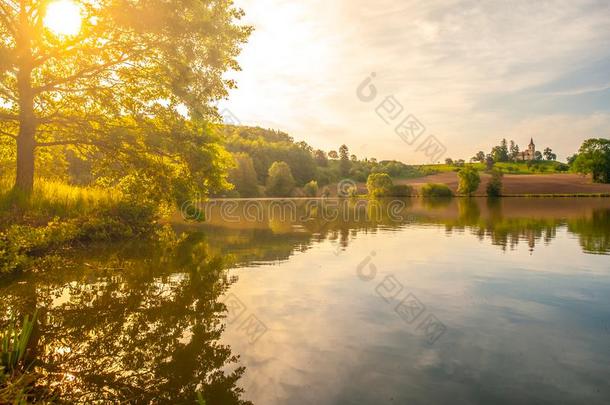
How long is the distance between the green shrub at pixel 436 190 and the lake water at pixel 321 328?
104523mm

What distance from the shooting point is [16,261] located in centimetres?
1515

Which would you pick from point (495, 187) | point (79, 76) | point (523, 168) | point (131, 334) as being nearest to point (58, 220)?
point (79, 76)

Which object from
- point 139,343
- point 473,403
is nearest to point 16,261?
point 139,343

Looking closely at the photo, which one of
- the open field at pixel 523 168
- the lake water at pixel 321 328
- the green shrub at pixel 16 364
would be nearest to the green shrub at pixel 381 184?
the open field at pixel 523 168

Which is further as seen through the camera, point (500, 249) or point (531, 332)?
point (500, 249)

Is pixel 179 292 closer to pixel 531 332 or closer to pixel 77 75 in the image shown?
pixel 531 332

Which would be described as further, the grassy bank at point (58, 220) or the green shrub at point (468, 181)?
the green shrub at point (468, 181)

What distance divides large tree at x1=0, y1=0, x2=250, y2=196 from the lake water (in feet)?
20.0

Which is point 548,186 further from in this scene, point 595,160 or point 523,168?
point 523,168

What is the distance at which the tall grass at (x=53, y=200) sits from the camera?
21.0m

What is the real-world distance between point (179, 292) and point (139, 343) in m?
4.44

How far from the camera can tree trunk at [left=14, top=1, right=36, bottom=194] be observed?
21062 millimetres

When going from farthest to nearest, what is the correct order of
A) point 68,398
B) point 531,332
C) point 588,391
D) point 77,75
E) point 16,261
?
point 77,75 → point 16,261 → point 531,332 → point 588,391 → point 68,398

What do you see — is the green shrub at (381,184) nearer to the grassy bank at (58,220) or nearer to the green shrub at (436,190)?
the green shrub at (436,190)
